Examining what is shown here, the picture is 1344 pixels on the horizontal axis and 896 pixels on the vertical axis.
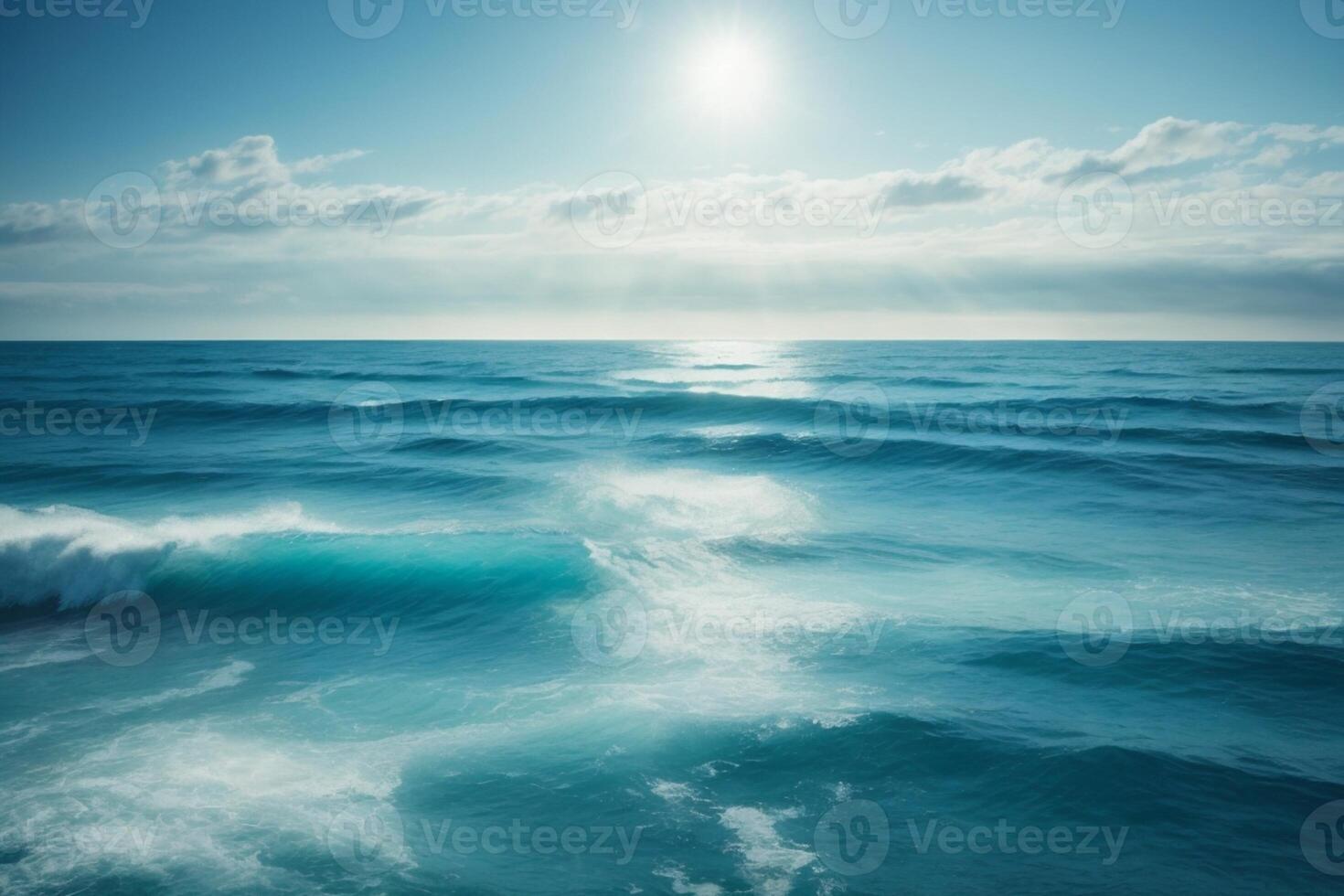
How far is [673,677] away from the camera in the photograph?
9.83 m

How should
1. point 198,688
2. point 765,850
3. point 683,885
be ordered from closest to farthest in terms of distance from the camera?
point 683,885
point 765,850
point 198,688

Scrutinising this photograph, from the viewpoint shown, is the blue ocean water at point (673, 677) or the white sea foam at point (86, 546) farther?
the white sea foam at point (86, 546)

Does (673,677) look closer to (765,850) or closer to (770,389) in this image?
(765,850)

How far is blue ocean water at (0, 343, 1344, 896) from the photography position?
20.8ft

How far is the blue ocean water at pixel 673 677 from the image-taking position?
6336 mm

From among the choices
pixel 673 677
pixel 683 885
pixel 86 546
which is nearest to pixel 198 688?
pixel 673 677

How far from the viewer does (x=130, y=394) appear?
4650cm

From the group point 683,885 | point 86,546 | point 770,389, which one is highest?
point 770,389

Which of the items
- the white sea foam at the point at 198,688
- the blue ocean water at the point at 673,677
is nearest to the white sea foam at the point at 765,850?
the blue ocean water at the point at 673,677

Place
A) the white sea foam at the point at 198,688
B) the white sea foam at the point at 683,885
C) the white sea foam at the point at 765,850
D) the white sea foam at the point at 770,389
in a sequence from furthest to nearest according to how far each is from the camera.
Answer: the white sea foam at the point at 770,389, the white sea foam at the point at 198,688, the white sea foam at the point at 765,850, the white sea foam at the point at 683,885

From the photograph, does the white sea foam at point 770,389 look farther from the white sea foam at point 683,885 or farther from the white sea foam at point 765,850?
the white sea foam at point 683,885

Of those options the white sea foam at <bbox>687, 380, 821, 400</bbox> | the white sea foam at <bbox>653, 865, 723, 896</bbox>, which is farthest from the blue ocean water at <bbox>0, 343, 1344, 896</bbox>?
the white sea foam at <bbox>687, 380, 821, 400</bbox>

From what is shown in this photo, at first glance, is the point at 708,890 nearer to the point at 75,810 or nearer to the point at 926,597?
the point at 75,810

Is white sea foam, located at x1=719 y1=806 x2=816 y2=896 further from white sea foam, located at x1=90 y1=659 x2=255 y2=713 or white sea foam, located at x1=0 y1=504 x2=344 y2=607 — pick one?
white sea foam, located at x1=0 y1=504 x2=344 y2=607
